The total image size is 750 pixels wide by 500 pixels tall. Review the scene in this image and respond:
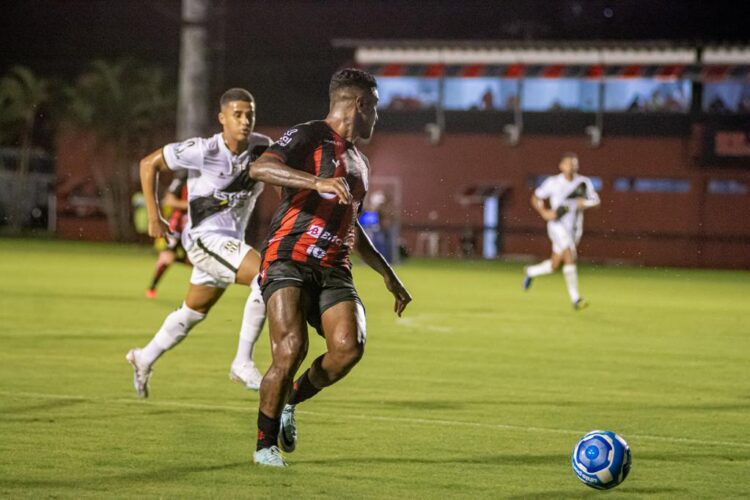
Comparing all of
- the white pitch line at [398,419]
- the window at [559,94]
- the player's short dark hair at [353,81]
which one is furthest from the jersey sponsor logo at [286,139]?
the window at [559,94]

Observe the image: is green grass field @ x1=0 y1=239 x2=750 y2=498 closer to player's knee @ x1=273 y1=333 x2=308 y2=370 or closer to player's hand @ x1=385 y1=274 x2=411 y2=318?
player's knee @ x1=273 y1=333 x2=308 y2=370

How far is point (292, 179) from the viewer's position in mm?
7145

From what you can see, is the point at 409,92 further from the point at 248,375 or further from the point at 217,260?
the point at 248,375

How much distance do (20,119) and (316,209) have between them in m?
51.5

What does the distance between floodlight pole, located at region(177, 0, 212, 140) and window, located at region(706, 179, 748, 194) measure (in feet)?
58.4

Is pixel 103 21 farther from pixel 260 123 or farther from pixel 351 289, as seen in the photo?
pixel 351 289

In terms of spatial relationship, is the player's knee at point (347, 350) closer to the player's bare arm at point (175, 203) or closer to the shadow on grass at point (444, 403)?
the shadow on grass at point (444, 403)

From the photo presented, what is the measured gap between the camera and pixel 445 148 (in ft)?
157

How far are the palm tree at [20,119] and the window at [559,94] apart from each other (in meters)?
20.3

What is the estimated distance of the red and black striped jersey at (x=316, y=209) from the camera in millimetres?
7547

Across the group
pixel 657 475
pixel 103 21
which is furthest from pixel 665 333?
pixel 103 21

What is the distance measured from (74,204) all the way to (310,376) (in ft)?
153

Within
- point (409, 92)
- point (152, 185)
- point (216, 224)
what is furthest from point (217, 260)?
point (409, 92)

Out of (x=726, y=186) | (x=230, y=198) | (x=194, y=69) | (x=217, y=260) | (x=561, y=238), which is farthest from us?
(x=726, y=186)
